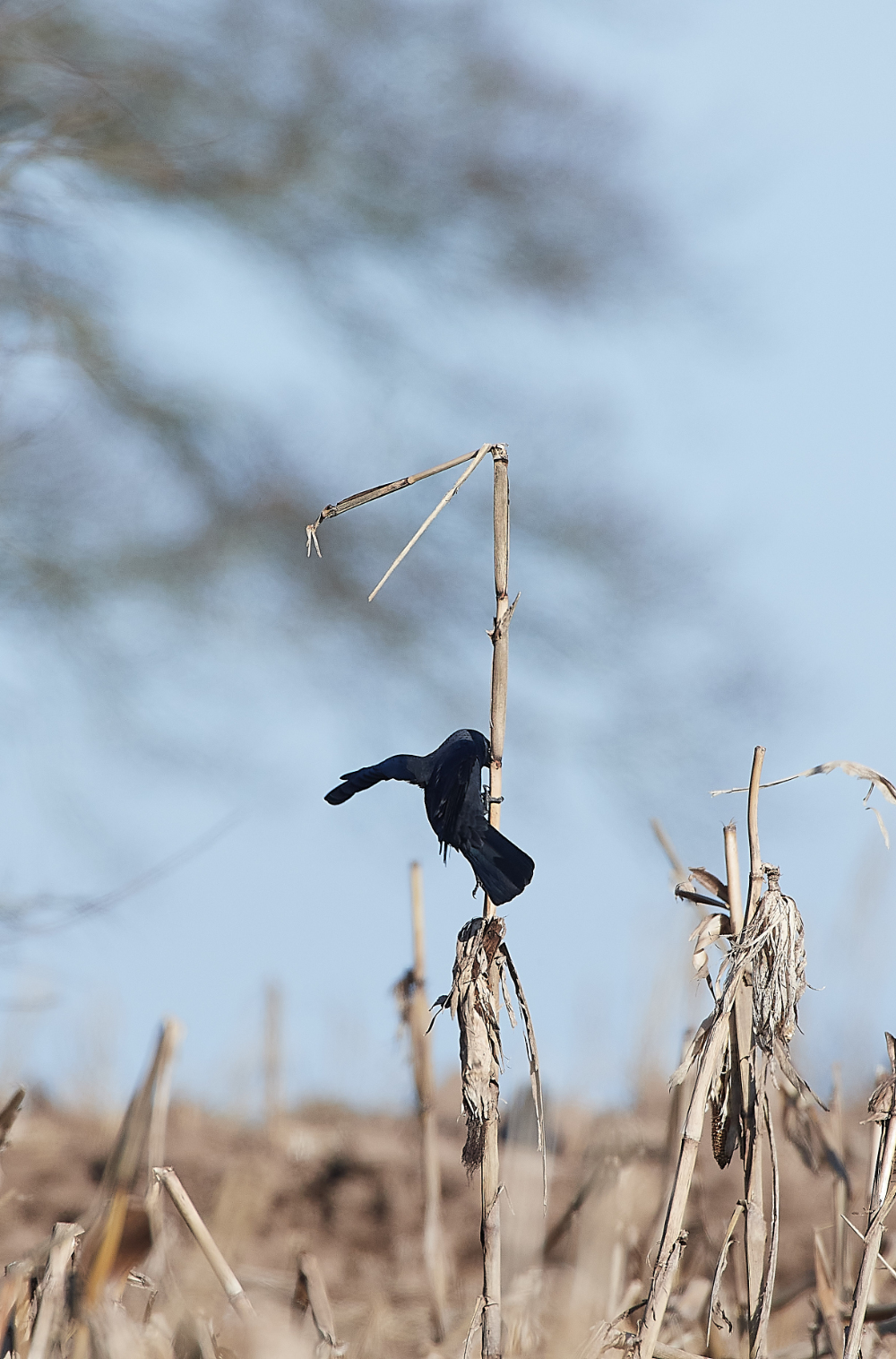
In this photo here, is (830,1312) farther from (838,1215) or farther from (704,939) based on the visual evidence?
(704,939)

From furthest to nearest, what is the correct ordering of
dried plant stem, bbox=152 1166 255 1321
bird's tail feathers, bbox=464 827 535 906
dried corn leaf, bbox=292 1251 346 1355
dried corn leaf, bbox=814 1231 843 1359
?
dried corn leaf, bbox=814 1231 843 1359, dried corn leaf, bbox=292 1251 346 1355, dried plant stem, bbox=152 1166 255 1321, bird's tail feathers, bbox=464 827 535 906

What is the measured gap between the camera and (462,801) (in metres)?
0.71

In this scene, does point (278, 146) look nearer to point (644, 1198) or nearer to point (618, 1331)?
point (644, 1198)

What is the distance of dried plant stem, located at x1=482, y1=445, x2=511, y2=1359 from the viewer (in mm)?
670

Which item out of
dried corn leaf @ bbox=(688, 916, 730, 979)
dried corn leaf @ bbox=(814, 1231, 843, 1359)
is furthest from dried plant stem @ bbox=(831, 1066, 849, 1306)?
dried corn leaf @ bbox=(688, 916, 730, 979)

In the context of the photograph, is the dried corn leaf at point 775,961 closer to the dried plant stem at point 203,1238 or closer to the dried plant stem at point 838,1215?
the dried plant stem at point 203,1238

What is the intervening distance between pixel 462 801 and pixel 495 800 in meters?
0.02

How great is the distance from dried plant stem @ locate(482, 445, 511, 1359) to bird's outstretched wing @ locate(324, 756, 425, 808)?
0.22 ft

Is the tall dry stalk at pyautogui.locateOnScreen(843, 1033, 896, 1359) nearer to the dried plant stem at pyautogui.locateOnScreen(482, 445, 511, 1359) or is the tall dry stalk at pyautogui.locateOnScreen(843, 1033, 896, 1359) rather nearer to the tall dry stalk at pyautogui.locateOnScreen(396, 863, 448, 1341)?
the dried plant stem at pyautogui.locateOnScreen(482, 445, 511, 1359)

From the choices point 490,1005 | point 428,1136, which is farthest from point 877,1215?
point 428,1136

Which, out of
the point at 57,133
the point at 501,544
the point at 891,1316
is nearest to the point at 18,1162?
the point at 891,1316

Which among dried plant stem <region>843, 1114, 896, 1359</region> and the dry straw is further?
dried plant stem <region>843, 1114, 896, 1359</region>

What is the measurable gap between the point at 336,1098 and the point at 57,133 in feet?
6.73

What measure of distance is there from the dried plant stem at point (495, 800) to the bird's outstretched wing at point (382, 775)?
0.07m
